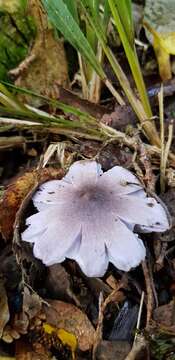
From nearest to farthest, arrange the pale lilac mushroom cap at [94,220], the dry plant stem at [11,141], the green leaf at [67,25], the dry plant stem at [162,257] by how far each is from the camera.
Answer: the pale lilac mushroom cap at [94,220] < the dry plant stem at [162,257] < the green leaf at [67,25] < the dry plant stem at [11,141]

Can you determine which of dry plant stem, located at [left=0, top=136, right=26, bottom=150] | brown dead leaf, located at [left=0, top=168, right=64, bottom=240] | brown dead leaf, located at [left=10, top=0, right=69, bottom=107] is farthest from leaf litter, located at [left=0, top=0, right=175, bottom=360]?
brown dead leaf, located at [left=10, top=0, right=69, bottom=107]

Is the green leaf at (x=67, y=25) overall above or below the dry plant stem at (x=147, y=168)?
above

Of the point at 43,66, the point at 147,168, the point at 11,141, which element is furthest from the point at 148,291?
the point at 43,66

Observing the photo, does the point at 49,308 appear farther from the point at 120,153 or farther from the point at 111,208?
the point at 120,153

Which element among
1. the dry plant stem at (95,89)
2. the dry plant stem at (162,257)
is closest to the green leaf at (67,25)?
the dry plant stem at (95,89)

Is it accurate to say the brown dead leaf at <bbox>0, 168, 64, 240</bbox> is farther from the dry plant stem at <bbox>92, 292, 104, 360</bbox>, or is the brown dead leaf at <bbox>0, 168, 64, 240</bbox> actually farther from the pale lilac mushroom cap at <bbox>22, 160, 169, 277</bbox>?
the dry plant stem at <bbox>92, 292, 104, 360</bbox>

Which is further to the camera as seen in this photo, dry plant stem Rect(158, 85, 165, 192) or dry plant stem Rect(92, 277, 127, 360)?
dry plant stem Rect(158, 85, 165, 192)

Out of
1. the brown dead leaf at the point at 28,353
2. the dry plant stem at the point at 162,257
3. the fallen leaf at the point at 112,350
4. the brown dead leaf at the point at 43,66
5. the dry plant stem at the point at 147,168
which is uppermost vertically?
the brown dead leaf at the point at 43,66

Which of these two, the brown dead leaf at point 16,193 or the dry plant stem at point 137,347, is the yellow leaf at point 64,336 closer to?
the dry plant stem at point 137,347
